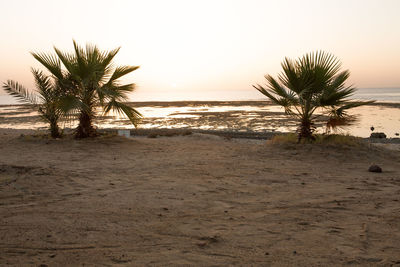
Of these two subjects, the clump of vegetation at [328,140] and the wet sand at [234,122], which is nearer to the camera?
the clump of vegetation at [328,140]

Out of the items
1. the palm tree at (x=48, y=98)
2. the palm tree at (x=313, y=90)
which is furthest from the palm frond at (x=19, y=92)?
the palm tree at (x=313, y=90)

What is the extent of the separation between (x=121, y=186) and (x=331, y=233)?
320 centimetres

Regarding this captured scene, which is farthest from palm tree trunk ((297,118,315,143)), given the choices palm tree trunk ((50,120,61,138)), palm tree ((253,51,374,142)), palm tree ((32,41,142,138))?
palm tree trunk ((50,120,61,138))

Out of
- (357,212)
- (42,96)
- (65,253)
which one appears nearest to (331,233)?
(357,212)

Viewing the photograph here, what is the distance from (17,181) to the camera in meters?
5.20

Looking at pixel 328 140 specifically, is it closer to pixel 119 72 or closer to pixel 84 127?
pixel 119 72

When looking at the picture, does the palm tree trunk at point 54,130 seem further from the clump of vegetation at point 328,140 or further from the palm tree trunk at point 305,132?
the palm tree trunk at point 305,132

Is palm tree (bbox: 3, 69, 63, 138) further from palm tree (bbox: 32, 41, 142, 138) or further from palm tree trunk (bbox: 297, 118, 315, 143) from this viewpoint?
palm tree trunk (bbox: 297, 118, 315, 143)

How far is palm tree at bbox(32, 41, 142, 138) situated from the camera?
31.9 ft

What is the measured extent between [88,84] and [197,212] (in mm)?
7518

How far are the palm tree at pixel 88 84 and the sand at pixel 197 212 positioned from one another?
9.03 ft

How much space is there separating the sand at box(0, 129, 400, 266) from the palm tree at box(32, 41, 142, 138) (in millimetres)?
2752

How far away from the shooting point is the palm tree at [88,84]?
9.73 meters

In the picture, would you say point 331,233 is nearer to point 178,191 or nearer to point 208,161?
point 178,191
